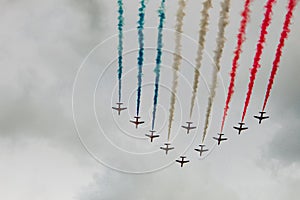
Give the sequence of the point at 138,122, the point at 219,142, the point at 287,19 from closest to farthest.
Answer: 1. the point at 287,19
2. the point at 138,122
3. the point at 219,142

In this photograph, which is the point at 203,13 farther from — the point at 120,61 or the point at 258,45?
the point at 120,61

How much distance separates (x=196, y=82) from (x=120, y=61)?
801cm

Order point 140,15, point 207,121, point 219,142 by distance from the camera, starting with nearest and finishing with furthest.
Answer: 1. point 140,15
2. point 207,121
3. point 219,142

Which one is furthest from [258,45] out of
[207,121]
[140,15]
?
[207,121]

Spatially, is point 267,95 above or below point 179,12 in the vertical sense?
below

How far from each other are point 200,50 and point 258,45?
6.06m

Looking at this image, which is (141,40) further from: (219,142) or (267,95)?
(219,142)

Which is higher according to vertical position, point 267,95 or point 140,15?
point 140,15

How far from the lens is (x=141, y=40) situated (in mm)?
55969

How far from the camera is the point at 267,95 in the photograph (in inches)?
2285

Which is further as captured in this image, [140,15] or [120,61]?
[120,61]

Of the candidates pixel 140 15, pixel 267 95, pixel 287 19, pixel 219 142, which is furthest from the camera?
pixel 219 142

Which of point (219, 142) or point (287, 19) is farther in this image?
point (219, 142)

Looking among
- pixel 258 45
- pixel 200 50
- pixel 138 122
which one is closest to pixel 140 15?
pixel 200 50
